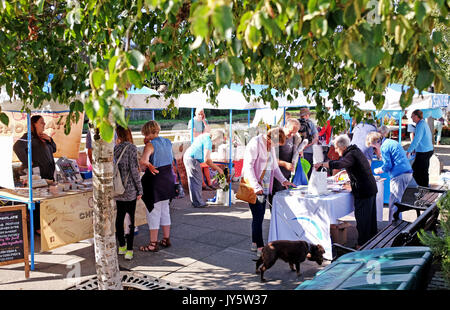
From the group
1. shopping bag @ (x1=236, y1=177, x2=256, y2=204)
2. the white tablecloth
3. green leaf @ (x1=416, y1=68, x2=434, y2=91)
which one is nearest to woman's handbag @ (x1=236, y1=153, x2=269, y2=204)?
shopping bag @ (x1=236, y1=177, x2=256, y2=204)

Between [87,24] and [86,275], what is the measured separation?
3278 mm

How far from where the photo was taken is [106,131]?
1798 mm

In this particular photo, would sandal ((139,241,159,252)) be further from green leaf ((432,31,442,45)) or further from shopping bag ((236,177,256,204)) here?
green leaf ((432,31,442,45))

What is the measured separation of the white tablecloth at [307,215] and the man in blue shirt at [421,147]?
4333mm

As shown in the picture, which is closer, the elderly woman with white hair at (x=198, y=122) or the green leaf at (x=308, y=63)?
the green leaf at (x=308, y=63)

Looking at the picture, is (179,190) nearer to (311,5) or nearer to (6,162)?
(6,162)

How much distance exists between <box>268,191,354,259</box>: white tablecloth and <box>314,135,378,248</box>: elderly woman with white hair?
201 millimetres

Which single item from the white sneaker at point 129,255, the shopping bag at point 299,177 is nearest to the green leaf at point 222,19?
the white sneaker at point 129,255

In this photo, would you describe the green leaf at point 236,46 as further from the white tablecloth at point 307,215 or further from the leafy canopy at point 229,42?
the white tablecloth at point 307,215

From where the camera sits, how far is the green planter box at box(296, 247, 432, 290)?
2.79 m

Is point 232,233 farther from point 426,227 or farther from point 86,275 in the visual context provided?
point 426,227

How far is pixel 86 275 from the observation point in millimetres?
5406

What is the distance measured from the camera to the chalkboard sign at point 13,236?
5098mm

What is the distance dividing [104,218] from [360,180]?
11.8 ft
